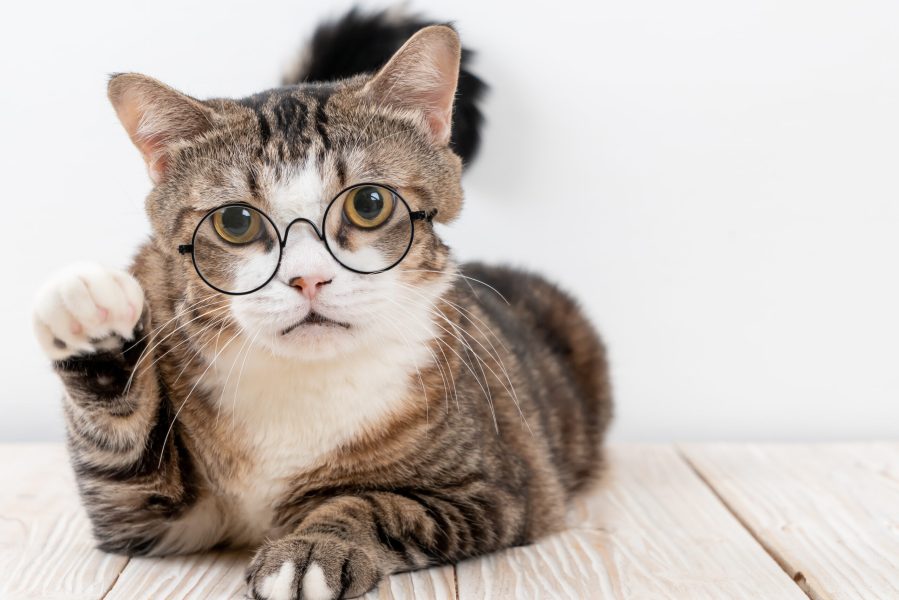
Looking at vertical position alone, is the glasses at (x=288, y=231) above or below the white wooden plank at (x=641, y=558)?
above

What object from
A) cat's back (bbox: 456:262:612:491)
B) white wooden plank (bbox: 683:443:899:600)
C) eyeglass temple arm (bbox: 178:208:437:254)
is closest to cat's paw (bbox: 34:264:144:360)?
eyeglass temple arm (bbox: 178:208:437:254)

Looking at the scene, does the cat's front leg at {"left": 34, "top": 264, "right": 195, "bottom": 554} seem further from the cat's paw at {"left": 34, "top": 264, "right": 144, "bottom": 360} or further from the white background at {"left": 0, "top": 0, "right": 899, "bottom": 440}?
the white background at {"left": 0, "top": 0, "right": 899, "bottom": 440}

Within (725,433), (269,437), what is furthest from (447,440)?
(725,433)

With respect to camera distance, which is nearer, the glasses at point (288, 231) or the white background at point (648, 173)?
the glasses at point (288, 231)

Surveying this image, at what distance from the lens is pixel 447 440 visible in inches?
63.2

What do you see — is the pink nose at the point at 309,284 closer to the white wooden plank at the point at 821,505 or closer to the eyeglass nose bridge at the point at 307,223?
the eyeglass nose bridge at the point at 307,223

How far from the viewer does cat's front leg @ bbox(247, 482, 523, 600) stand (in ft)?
4.31

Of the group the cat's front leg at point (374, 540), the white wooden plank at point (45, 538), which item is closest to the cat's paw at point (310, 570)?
the cat's front leg at point (374, 540)

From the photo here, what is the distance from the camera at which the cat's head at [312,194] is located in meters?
1.35

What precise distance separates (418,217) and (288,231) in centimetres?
21

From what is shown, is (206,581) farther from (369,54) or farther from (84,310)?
(369,54)

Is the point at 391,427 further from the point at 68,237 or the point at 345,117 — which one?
the point at 68,237

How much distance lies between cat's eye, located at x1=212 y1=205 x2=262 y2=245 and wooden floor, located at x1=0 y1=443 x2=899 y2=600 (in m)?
0.51

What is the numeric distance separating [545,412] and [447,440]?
522mm
